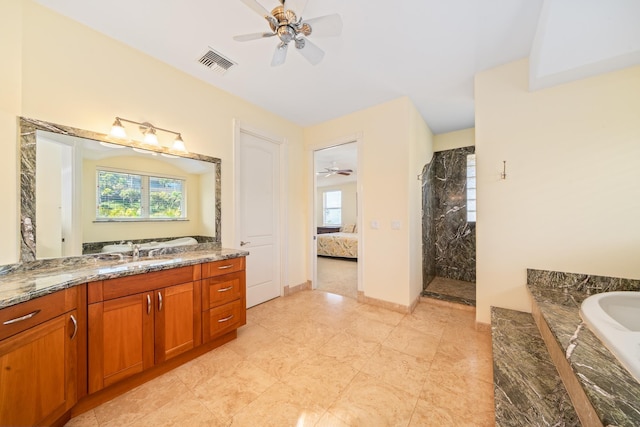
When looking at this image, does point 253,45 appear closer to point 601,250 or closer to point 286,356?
point 286,356

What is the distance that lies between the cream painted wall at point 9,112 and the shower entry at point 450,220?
14.1 feet

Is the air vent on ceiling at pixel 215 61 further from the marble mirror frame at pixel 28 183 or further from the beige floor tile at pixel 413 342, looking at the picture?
the beige floor tile at pixel 413 342

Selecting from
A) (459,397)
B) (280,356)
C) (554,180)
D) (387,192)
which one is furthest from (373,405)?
(554,180)

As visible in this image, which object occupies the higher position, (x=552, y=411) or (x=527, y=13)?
(x=527, y=13)

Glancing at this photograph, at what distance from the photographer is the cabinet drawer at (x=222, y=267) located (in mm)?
1998

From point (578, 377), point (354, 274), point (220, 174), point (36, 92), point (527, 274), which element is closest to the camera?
point (578, 377)

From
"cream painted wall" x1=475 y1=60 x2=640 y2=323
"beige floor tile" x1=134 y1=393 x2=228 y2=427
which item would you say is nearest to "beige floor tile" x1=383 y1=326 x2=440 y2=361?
"cream painted wall" x1=475 y1=60 x2=640 y2=323

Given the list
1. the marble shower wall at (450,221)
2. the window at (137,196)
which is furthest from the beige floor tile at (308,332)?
the marble shower wall at (450,221)

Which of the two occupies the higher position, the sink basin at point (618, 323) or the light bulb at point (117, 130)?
the light bulb at point (117, 130)

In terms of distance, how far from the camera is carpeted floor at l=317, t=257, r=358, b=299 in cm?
366

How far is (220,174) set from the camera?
2.65 metres

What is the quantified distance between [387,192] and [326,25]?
195 cm

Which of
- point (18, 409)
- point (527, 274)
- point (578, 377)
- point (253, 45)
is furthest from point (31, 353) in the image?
point (527, 274)

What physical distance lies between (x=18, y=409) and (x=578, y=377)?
2643 mm
